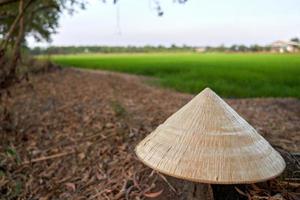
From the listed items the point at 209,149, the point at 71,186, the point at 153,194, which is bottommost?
the point at 71,186

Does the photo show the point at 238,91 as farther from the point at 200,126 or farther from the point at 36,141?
the point at 200,126

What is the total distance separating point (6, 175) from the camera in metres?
3.43

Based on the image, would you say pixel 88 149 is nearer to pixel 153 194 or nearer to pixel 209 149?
pixel 153 194

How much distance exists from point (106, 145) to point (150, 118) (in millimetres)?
1058

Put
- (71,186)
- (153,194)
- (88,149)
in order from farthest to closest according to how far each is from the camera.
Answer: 1. (88,149)
2. (71,186)
3. (153,194)

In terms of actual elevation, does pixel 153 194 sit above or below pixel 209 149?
below

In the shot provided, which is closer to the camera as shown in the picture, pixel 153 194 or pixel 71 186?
pixel 153 194

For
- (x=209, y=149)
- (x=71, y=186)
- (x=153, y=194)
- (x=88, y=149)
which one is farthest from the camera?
(x=88, y=149)

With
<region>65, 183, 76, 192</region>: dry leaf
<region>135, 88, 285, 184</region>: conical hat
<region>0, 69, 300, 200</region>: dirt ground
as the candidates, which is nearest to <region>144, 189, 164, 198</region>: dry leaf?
<region>0, 69, 300, 200</region>: dirt ground

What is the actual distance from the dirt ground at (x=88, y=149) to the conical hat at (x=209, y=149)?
1.33ft

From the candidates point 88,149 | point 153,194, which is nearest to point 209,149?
point 153,194

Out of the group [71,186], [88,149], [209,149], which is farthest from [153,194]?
[88,149]

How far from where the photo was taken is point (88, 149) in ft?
12.3

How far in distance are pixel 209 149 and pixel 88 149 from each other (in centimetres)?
216
